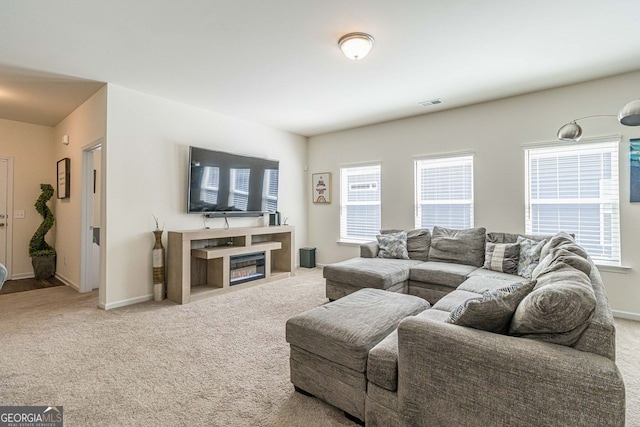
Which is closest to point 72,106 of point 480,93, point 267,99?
point 267,99

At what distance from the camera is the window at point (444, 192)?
14.3ft

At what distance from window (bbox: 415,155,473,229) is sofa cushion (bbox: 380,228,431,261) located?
1.37 ft

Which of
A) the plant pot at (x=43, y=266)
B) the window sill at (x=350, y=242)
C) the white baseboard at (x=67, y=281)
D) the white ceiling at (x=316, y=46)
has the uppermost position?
the white ceiling at (x=316, y=46)

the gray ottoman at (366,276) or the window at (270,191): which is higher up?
the window at (270,191)

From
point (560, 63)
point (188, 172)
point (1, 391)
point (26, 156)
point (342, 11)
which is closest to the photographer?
point (1, 391)

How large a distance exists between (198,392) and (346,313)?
1084mm

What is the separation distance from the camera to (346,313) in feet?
6.72

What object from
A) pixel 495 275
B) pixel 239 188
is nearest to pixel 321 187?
pixel 239 188

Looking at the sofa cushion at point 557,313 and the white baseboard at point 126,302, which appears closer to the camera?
the sofa cushion at point 557,313

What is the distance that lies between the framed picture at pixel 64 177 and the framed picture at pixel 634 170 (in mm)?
7254

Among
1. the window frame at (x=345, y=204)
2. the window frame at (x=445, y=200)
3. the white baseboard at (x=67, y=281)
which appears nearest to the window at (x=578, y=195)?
the window frame at (x=445, y=200)

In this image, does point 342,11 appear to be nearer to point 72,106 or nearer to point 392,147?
point 392,147

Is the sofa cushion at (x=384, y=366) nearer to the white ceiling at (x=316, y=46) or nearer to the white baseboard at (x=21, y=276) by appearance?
the white ceiling at (x=316, y=46)

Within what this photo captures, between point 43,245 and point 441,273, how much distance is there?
621 cm
